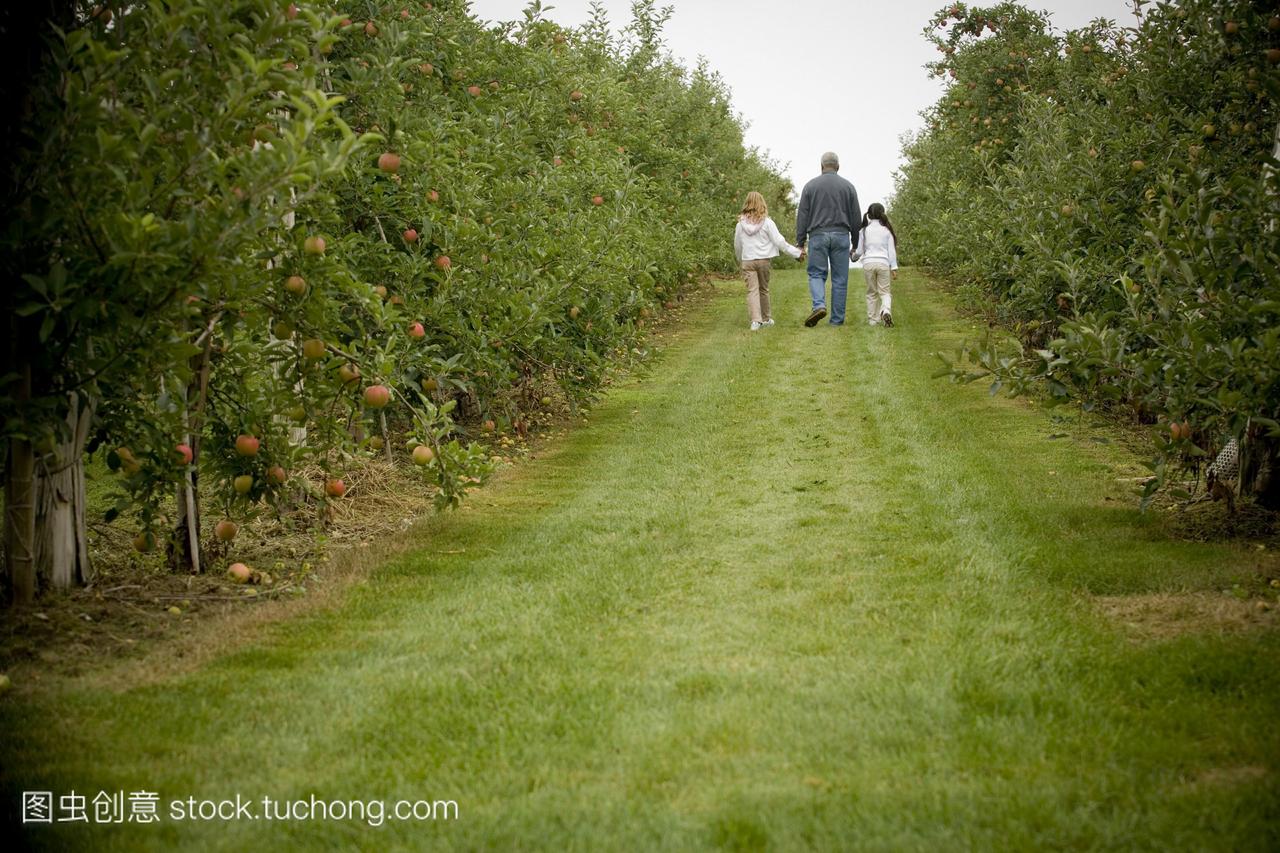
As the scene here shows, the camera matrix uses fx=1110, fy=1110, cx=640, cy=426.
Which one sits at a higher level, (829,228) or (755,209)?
(755,209)

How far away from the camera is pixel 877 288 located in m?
14.5

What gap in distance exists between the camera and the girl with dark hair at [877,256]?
46.2 feet

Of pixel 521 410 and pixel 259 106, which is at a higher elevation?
pixel 259 106

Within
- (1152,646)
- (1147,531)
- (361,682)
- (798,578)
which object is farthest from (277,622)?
(1147,531)

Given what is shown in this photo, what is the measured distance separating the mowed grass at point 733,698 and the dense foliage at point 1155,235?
2.56 feet

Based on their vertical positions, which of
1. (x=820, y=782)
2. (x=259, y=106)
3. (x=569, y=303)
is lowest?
(x=820, y=782)

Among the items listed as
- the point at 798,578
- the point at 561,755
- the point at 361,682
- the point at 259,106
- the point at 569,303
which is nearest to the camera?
the point at 561,755

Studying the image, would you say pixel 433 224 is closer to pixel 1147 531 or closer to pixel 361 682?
pixel 361 682

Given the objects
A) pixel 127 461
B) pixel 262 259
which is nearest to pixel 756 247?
pixel 262 259

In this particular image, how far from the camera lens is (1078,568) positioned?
4973 millimetres

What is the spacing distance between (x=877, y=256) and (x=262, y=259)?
1048 centimetres

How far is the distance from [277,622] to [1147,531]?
165 inches

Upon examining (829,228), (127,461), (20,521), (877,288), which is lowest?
(20,521)

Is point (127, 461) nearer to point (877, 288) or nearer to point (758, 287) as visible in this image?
point (758, 287)
